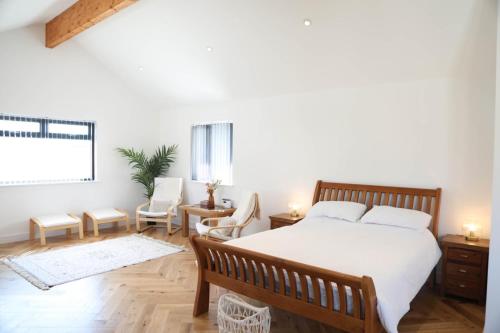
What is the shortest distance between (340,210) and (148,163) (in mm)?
4054

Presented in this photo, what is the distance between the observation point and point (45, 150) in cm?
581

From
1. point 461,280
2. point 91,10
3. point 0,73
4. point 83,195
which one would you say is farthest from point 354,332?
point 0,73

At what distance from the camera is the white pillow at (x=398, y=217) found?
3.65 metres

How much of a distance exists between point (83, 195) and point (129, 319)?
3786 mm

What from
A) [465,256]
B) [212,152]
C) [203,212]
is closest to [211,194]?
[203,212]

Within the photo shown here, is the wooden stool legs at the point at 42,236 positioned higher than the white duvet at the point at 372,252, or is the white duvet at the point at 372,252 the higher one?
the white duvet at the point at 372,252

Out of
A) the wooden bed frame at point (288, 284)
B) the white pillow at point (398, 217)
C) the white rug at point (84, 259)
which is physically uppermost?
the white pillow at point (398, 217)

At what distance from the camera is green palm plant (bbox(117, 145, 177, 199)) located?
21.9 ft

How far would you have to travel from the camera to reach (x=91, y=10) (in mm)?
4500

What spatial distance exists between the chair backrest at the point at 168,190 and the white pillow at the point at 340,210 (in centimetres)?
299

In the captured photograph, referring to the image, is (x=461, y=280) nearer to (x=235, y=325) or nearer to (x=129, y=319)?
(x=235, y=325)

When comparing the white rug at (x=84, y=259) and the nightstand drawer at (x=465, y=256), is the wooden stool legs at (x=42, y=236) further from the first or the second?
the nightstand drawer at (x=465, y=256)

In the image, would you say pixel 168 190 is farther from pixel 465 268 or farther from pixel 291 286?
pixel 465 268

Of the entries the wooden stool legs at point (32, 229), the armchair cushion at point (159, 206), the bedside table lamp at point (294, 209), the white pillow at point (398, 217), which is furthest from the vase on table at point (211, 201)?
the wooden stool legs at point (32, 229)
